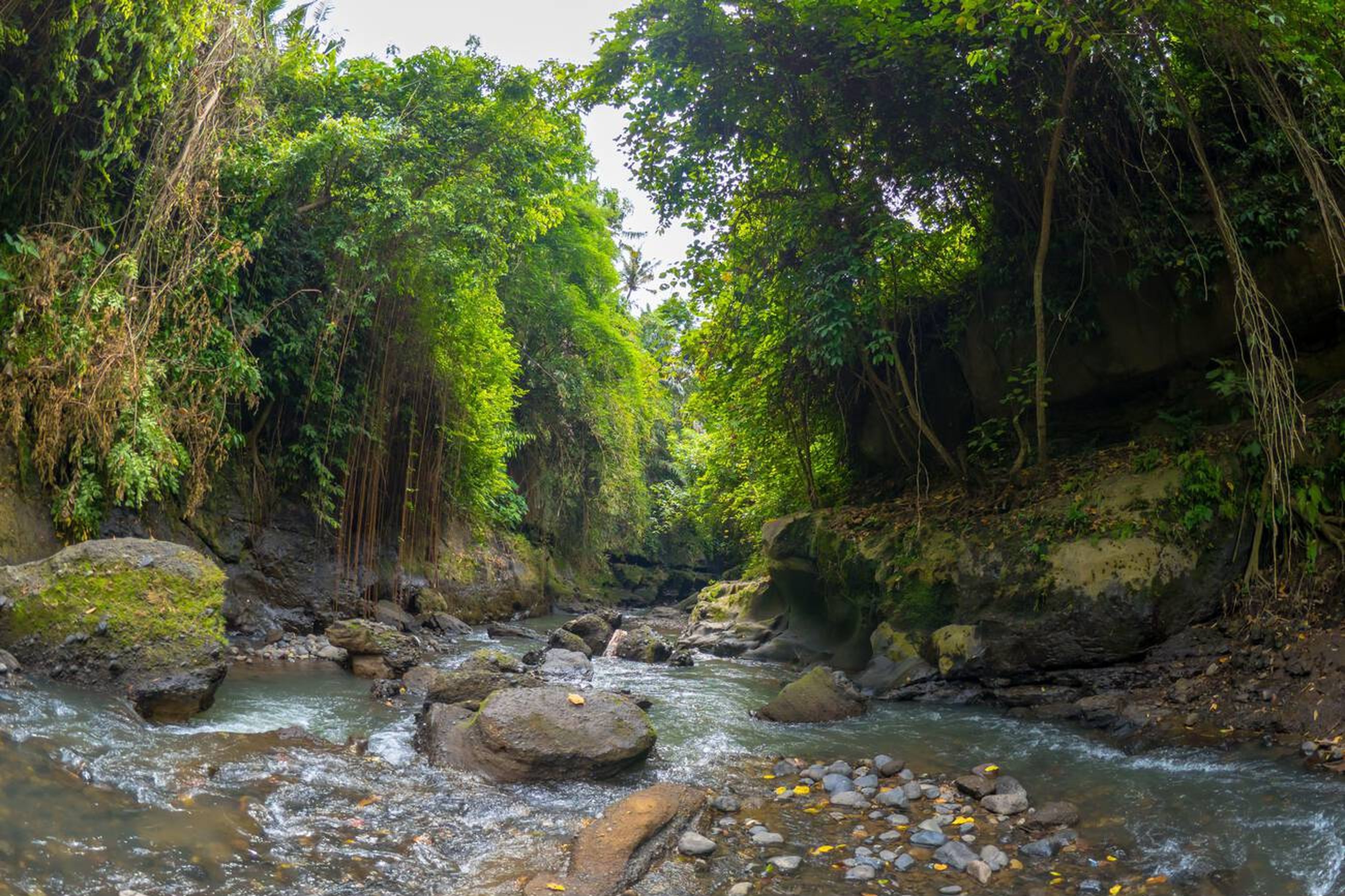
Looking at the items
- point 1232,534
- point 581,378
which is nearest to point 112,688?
point 1232,534

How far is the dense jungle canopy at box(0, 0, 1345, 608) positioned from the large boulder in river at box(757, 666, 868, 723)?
355 cm

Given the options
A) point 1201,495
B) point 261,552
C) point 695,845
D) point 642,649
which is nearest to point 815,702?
point 695,845

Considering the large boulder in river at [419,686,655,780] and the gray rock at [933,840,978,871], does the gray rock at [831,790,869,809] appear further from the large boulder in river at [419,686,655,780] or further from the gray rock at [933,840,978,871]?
the large boulder in river at [419,686,655,780]

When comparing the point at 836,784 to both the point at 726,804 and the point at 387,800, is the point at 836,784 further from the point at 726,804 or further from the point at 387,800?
the point at 387,800

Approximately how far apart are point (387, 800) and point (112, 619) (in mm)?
2913

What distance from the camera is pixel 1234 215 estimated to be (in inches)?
314

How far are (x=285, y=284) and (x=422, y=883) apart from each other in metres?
9.69

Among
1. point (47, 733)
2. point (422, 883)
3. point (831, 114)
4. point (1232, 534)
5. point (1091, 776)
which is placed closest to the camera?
point (422, 883)

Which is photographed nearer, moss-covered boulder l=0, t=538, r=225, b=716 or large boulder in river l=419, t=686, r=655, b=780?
large boulder in river l=419, t=686, r=655, b=780

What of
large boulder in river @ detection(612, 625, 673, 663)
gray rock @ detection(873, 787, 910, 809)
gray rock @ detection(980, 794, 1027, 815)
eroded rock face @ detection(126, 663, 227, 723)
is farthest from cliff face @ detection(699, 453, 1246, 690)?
eroded rock face @ detection(126, 663, 227, 723)

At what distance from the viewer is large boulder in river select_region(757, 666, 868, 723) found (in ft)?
24.4

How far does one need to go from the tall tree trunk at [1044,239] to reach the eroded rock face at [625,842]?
6.09 metres

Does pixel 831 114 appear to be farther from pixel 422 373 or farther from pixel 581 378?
pixel 581 378

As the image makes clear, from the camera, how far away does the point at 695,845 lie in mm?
4270
